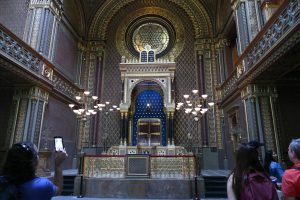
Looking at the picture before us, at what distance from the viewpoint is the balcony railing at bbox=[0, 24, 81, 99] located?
6.80 meters

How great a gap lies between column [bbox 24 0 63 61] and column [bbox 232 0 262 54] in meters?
8.20

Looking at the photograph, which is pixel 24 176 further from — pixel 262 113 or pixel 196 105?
pixel 196 105

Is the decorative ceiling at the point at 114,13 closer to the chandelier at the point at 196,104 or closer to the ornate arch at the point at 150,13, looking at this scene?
the ornate arch at the point at 150,13

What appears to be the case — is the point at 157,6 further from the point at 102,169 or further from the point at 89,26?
the point at 102,169

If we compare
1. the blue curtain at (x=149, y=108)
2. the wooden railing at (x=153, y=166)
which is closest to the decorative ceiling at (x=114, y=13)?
the blue curtain at (x=149, y=108)

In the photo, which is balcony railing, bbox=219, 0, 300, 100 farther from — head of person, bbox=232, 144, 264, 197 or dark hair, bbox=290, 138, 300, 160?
head of person, bbox=232, 144, 264, 197

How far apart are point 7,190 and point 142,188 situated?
→ 618cm

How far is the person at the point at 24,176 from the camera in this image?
4.63 feet

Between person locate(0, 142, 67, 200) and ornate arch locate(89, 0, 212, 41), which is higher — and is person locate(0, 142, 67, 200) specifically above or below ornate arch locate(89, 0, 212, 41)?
below

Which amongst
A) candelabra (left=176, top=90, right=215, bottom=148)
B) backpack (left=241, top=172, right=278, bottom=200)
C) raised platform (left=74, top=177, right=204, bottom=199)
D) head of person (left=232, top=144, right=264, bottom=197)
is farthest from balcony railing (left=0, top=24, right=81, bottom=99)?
backpack (left=241, top=172, right=278, bottom=200)

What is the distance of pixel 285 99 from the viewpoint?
8.08 metres

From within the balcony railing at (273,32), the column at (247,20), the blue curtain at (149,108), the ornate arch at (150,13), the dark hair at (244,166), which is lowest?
the dark hair at (244,166)

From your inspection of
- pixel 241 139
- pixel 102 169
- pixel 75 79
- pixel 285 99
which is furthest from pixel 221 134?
pixel 75 79

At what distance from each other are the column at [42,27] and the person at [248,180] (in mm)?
9472
